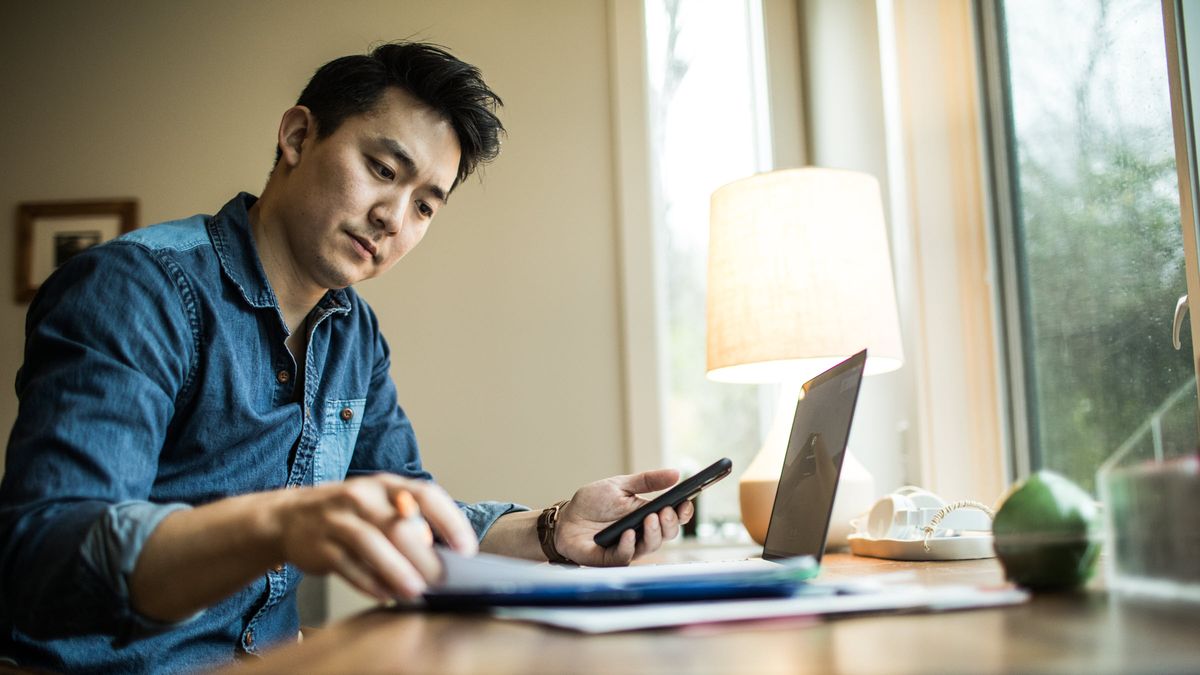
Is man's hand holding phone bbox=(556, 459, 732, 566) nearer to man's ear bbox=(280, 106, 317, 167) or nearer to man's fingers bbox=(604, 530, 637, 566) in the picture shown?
man's fingers bbox=(604, 530, 637, 566)

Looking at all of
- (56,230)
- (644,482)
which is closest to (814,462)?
(644,482)

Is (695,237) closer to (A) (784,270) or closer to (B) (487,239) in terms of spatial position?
(B) (487,239)

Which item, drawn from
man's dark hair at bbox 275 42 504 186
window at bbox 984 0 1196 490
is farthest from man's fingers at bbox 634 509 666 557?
window at bbox 984 0 1196 490

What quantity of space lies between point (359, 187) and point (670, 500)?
65 centimetres

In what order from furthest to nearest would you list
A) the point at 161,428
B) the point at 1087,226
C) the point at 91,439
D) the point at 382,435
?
1. the point at 1087,226
2. the point at 382,435
3. the point at 161,428
4. the point at 91,439

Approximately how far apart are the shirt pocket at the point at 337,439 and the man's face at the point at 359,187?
0.61 ft

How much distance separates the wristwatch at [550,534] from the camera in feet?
4.13

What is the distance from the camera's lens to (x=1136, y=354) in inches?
62.0

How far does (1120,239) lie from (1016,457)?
1.72 ft

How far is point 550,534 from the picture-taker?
1275mm

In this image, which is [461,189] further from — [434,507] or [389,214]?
[434,507]

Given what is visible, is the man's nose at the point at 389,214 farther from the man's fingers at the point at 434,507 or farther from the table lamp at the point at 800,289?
the man's fingers at the point at 434,507

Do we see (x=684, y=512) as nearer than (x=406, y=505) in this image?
No

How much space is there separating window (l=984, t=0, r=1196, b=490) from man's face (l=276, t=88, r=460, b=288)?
3.78ft
